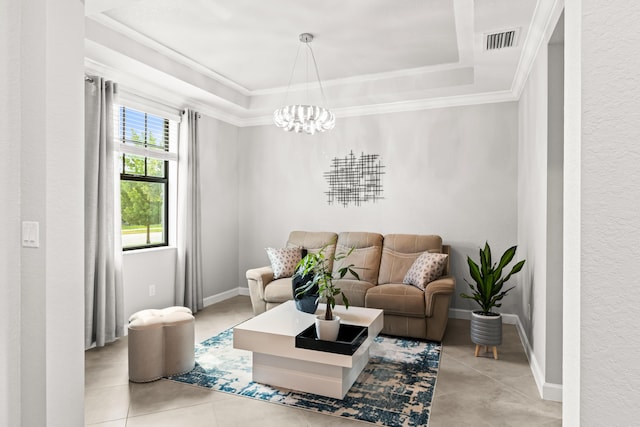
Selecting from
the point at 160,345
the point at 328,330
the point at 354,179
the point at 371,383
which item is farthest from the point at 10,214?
the point at 354,179

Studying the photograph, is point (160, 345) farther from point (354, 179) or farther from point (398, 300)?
point (354, 179)

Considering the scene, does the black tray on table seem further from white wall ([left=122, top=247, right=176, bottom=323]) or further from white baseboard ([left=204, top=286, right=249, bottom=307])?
white baseboard ([left=204, top=286, right=249, bottom=307])

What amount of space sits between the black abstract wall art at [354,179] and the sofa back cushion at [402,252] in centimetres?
72

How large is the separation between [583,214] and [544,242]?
209 cm

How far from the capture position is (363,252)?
4664mm

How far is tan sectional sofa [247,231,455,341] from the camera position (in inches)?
148

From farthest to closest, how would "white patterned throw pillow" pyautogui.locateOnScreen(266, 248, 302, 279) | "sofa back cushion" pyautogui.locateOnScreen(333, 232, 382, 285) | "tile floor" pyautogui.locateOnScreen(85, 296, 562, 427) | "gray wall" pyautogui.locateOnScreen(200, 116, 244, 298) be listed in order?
1. "gray wall" pyautogui.locateOnScreen(200, 116, 244, 298)
2. "white patterned throw pillow" pyautogui.locateOnScreen(266, 248, 302, 279)
3. "sofa back cushion" pyautogui.locateOnScreen(333, 232, 382, 285)
4. "tile floor" pyautogui.locateOnScreen(85, 296, 562, 427)

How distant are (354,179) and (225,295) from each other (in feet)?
8.07

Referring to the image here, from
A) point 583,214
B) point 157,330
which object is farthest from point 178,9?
point 583,214

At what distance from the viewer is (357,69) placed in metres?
4.39

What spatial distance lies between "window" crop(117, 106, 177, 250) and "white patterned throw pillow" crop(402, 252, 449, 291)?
296cm

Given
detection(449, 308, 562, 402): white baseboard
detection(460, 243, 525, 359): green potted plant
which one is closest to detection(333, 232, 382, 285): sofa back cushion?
detection(449, 308, 562, 402): white baseboard

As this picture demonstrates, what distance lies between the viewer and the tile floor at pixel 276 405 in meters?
2.38

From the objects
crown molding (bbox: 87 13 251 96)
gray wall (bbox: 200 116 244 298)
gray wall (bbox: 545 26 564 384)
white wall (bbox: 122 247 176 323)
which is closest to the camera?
gray wall (bbox: 545 26 564 384)
